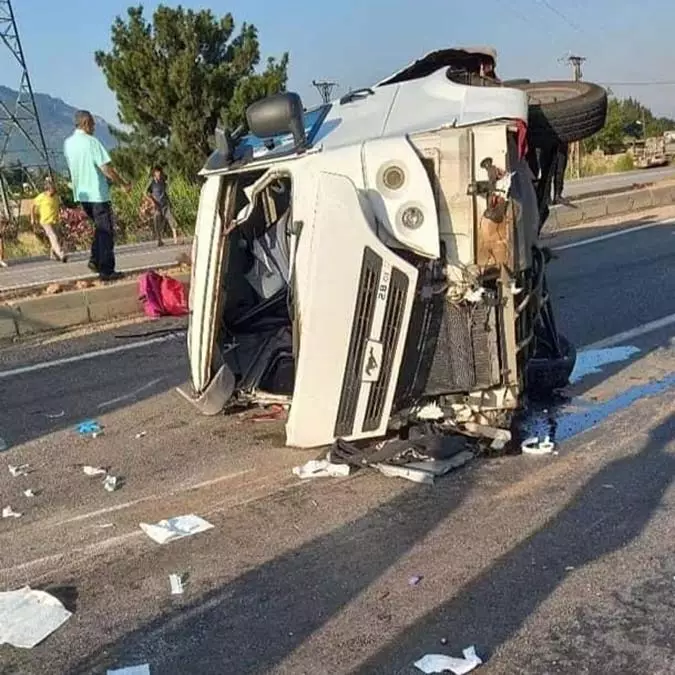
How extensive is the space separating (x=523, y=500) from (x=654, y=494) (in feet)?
1.73

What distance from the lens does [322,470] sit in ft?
13.8

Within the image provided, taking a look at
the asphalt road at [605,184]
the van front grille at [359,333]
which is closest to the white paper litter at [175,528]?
the van front grille at [359,333]

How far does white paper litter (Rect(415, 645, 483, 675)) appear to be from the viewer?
8.67ft

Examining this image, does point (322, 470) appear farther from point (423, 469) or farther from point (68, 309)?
point (68, 309)

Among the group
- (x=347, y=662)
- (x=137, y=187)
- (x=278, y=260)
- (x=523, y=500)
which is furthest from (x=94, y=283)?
(x=137, y=187)

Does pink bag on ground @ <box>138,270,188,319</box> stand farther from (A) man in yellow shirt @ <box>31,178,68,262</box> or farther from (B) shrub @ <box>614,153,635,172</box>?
(B) shrub @ <box>614,153,635,172</box>

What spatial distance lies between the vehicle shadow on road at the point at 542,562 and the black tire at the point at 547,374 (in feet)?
2.96

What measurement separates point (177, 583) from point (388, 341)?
1.45m

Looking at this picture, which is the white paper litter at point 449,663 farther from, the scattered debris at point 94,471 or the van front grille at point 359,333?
the scattered debris at point 94,471

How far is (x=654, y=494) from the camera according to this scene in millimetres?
3789

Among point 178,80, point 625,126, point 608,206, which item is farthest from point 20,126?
point 625,126

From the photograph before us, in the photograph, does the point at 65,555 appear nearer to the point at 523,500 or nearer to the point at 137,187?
the point at 523,500

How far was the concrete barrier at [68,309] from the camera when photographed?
314 inches

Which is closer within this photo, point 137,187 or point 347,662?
point 347,662
